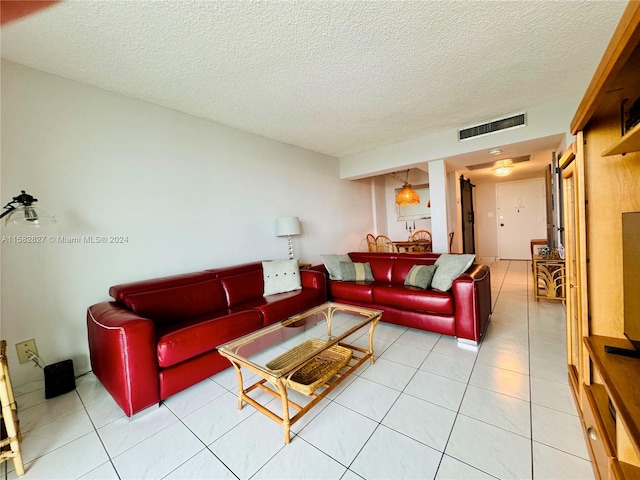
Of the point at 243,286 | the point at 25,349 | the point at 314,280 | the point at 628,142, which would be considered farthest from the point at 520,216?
the point at 25,349

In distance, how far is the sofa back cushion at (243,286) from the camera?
256 cm

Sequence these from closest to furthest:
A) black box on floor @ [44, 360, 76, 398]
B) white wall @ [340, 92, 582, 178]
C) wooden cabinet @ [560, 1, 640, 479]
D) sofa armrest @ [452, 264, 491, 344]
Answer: wooden cabinet @ [560, 1, 640, 479], black box on floor @ [44, 360, 76, 398], sofa armrest @ [452, 264, 491, 344], white wall @ [340, 92, 582, 178]

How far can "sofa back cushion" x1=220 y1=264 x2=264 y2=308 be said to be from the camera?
2.56 meters

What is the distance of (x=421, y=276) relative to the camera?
8.85ft

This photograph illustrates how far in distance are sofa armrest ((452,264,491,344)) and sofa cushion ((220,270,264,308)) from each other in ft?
6.42

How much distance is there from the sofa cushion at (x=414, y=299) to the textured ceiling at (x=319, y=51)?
1.94 m

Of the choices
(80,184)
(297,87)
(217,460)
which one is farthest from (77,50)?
(217,460)

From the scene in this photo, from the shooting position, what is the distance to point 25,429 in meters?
1.51

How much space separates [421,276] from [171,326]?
2.37 m

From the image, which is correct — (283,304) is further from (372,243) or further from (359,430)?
(372,243)

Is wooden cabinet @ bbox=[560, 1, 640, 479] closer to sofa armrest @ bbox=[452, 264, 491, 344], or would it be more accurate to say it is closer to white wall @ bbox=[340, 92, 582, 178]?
sofa armrest @ bbox=[452, 264, 491, 344]

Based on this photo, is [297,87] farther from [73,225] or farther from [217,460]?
[217,460]

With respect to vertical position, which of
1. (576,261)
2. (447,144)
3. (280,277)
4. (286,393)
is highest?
(447,144)

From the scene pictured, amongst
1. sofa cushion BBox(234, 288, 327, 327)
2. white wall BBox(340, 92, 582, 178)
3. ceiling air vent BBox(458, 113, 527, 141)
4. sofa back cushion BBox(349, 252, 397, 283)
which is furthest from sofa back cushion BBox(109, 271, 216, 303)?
ceiling air vent BBox(458, 113, 527, 141)
